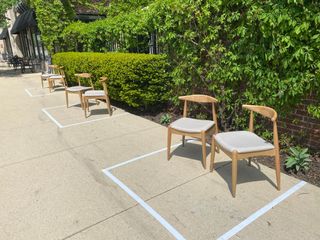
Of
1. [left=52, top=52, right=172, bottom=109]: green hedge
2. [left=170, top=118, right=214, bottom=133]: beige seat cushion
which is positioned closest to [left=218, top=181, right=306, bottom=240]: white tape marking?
[left=170, top=118, right=214, bottom=133]: beige seat cushion

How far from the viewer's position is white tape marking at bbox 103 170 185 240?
2.38m

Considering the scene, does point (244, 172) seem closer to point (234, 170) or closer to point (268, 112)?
point (234, 170)

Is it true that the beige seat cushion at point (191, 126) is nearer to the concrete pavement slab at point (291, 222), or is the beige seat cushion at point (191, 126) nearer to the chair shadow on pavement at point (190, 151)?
the chair shadow on pavement at point (190, 151)

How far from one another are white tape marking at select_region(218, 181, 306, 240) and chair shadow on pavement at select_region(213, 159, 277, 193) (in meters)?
0.18

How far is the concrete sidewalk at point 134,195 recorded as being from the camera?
2.43 metres

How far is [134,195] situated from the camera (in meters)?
2.96

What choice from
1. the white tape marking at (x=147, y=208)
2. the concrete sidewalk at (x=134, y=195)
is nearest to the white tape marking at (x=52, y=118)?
the concrete sidewalk at (x=134, y=195)

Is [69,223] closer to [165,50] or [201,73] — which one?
[201,73]

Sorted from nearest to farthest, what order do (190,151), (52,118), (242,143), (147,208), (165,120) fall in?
(147,208)
(242,143)
(190,151)
(165,120)
(52,118)

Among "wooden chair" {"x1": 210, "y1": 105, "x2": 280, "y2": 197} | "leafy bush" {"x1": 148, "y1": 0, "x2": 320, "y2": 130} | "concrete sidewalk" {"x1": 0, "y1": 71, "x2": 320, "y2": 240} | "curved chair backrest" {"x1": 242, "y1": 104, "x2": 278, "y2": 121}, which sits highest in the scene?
"leafy bush" {"x1": 148, "y1": 0, "x2": 320, "y2": 130}

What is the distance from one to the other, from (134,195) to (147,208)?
0.95 feet

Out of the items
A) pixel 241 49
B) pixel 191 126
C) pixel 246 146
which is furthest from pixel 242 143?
pixel 241 49

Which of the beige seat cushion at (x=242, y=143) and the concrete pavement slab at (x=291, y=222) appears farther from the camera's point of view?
the beige seat cushion at (x=242, y=143)

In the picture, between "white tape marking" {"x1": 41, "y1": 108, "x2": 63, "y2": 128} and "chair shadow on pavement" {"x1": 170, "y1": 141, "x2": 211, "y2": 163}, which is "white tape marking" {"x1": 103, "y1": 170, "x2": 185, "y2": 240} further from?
"white tape marking" {"x1": 41, "y1": 108, "x2": 63, "y2": 128}
